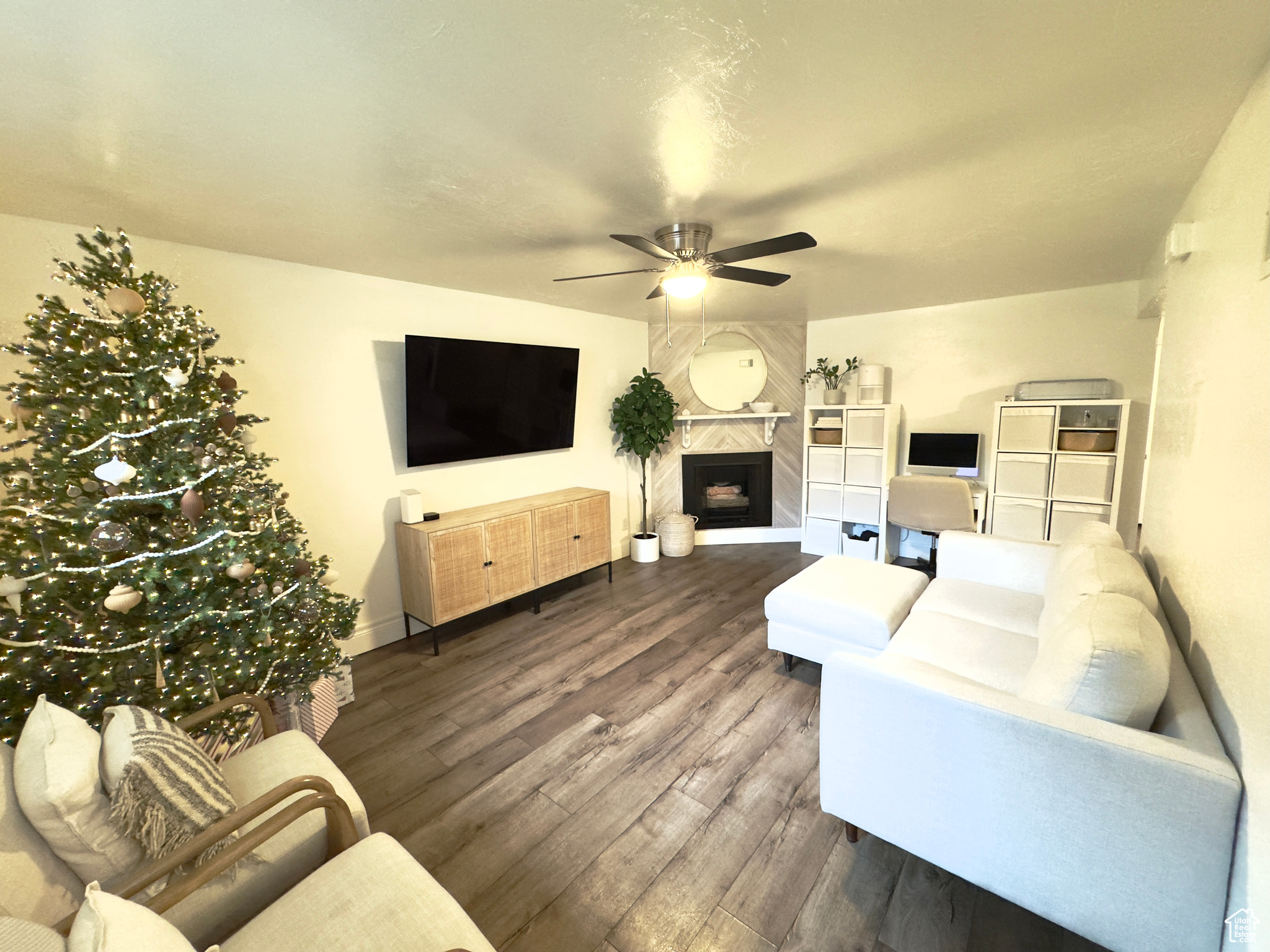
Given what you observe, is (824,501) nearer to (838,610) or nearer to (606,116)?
(838,610)

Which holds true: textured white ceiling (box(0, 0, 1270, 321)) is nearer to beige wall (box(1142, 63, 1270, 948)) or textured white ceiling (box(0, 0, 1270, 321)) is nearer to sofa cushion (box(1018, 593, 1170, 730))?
beige wall (box(1142, 63, 1270, 948))

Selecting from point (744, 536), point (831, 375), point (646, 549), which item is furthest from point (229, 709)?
point (831, 375)

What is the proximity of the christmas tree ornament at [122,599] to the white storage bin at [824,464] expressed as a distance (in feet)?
14.9

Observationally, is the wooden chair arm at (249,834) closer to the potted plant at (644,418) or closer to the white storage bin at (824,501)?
the potted plant at (644,418)

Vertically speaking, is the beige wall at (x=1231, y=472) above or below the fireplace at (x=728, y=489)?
above

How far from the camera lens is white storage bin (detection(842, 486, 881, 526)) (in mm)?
4391

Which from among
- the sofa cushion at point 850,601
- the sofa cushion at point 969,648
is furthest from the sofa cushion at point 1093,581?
the sofa cushion at point 850,601

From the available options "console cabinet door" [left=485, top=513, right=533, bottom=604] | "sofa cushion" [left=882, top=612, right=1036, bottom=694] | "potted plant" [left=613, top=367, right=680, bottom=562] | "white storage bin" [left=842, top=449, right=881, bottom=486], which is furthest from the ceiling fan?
"white storage bin" [left=842, top=449, right=881, bottom=486]

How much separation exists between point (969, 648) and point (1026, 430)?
2576 mm

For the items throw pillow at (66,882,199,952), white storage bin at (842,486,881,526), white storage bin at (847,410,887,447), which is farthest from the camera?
white storage bin at (842,486,881,526)

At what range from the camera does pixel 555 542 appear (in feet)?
12.2

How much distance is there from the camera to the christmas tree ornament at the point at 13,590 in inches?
58.9

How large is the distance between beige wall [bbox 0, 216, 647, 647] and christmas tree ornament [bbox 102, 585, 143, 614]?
1.15 metres

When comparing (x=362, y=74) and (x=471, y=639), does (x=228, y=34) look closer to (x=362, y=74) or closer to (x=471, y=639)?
(x=362, y=74)
